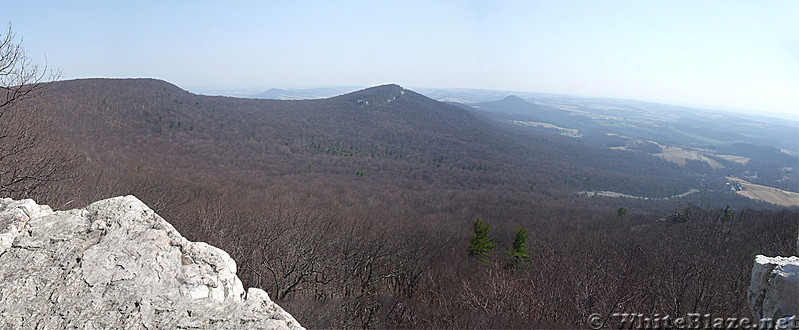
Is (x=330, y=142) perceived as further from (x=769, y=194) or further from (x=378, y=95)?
(x=769, y=194)

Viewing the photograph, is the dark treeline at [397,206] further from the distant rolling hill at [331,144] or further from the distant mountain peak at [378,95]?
the distant mountain peak at [378,95]

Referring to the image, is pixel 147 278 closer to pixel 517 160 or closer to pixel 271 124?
pixel 271 124

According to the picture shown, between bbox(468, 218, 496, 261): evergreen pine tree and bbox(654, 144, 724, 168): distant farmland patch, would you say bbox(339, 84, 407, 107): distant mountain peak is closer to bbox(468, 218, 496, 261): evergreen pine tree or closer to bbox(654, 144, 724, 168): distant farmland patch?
bbox(468, 218, 496, 261): evergreen pine tree

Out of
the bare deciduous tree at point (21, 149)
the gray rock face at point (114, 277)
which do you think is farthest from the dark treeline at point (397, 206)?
the gray rock face at point (114, 277)

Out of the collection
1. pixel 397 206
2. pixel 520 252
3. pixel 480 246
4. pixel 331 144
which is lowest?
pixel 397 206

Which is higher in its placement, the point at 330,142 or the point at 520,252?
the point at 520,252

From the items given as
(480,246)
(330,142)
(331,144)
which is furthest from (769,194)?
(480,246)
